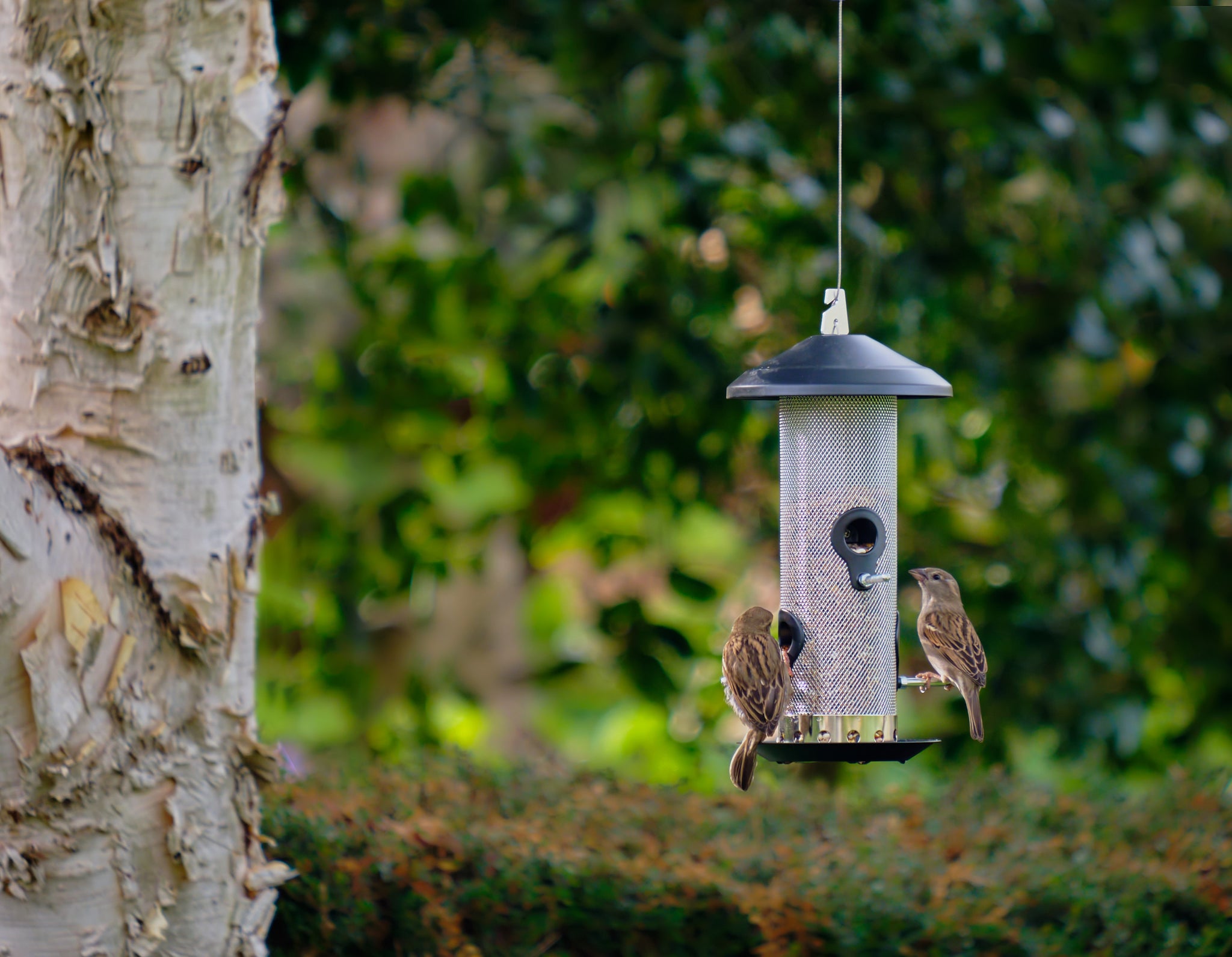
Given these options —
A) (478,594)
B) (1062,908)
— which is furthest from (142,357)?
(478,594)

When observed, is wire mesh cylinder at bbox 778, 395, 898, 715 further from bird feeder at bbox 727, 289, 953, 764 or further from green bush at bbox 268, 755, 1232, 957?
green bush at bbox 268, 755, 1232, 957

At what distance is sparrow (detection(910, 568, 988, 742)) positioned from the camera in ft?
8.25

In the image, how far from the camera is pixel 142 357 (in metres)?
2.40

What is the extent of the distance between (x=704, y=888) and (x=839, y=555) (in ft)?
2.65

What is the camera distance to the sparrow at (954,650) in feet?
8.25

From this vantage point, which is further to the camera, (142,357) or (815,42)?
(815,42)

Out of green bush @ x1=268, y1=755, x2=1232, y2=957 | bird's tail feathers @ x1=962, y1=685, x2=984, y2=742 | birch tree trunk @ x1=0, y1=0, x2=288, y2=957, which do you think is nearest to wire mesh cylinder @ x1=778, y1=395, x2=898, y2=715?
bird's tail feathers @ x1=962, y1=685, x2=984, y2=742

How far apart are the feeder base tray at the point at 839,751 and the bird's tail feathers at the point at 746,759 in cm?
1

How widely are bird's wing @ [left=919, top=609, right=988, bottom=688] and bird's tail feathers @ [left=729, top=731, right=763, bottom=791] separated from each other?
0.43 meters

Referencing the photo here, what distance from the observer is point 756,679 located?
2332 mm

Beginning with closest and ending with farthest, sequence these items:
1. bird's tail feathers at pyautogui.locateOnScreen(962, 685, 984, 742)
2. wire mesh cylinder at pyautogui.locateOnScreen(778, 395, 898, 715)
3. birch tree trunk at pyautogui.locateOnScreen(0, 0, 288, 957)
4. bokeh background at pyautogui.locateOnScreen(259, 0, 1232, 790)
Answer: birch tree trunk at pyautogui.locateOnScreen(0, 0, 288, 957)
bird's tail feathers at pyautogui.locateOnScreen(962, 685, 984, 742)
wire mesh cylinder at pyautogui.locateOnScreen(778, 395, 898, 715)
bokeh background at pyautogui.locateOnScreen(259, 0, 1232, 790)

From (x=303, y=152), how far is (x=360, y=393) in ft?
2.55

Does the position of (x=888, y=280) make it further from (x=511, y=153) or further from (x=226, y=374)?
(x=226, y=374)

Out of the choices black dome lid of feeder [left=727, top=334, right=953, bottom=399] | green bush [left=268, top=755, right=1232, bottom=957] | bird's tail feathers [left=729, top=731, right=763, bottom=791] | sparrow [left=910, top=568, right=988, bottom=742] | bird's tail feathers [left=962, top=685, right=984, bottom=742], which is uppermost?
black dome lid of feeder [left=727, top=334, right=953, bottom=399]
